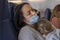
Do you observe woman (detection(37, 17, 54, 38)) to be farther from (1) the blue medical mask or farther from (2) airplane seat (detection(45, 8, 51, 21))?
(2) airplane seat (detection(45, 8, 51, 21))

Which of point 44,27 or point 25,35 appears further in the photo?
point 44,27

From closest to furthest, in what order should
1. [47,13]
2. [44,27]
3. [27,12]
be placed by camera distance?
[44,27] → [27,12] → [47,13]

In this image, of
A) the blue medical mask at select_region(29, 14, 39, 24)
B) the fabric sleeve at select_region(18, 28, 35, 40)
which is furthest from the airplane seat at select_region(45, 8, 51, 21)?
the fabric sleeve at select_region(18, 28, 35, 40)

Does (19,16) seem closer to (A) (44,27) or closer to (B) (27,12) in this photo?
(B) (27,12)

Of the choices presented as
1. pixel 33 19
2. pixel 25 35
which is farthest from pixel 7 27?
pixel 33 19

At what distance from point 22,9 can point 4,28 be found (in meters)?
0.35

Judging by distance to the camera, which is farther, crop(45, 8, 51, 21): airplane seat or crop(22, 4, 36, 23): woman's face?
crop(45, 8, 51, 21): airplane seat

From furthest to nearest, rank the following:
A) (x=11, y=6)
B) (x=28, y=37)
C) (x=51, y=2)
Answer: (x=51, y=2), (x=11, y=6), (x=28, y=37)

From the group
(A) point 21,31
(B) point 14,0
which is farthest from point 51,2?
(A) point 21,31

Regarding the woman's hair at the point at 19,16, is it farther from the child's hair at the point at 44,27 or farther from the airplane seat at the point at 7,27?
the child's hair at the point at 44,27

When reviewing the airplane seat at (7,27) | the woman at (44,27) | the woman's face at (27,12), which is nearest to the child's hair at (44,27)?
the woman at (44,27)

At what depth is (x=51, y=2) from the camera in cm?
227

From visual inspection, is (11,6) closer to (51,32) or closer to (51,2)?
(51,32)

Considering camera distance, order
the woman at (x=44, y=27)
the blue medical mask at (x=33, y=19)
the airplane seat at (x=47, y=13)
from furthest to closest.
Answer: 1. the airplane seat at (x=47, y=13)
2. the blue medical mask at (x=33, y=19)
3. the woman at (x=44, y=27)
